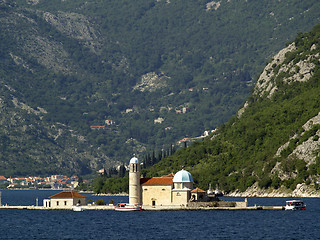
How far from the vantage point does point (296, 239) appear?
517 feet

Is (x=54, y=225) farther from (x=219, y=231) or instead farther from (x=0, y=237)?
(x=219, y=231)

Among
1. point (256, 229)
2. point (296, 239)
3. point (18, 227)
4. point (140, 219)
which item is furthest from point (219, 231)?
point (18, 227)

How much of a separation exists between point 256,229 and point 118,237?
89.9 feet

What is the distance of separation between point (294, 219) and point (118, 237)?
4685 cm

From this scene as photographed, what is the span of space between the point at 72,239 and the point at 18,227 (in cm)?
3095

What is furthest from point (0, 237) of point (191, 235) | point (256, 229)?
point (256, 229)

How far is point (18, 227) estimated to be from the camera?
19025 centimetres

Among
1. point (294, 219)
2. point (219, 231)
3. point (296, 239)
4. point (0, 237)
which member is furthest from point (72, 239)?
point (294, 219)

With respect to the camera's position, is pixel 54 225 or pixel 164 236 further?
pixel 54 225

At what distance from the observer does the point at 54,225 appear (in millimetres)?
190625

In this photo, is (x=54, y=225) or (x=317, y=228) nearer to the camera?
(x=317, y=228)

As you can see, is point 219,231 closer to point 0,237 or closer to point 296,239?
point 296,239

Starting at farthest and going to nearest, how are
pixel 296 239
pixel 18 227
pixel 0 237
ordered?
1. pixel 18 227
2. pixel 0 237
3. pixel 296 239

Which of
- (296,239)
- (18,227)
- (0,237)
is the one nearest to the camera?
(296,239)
